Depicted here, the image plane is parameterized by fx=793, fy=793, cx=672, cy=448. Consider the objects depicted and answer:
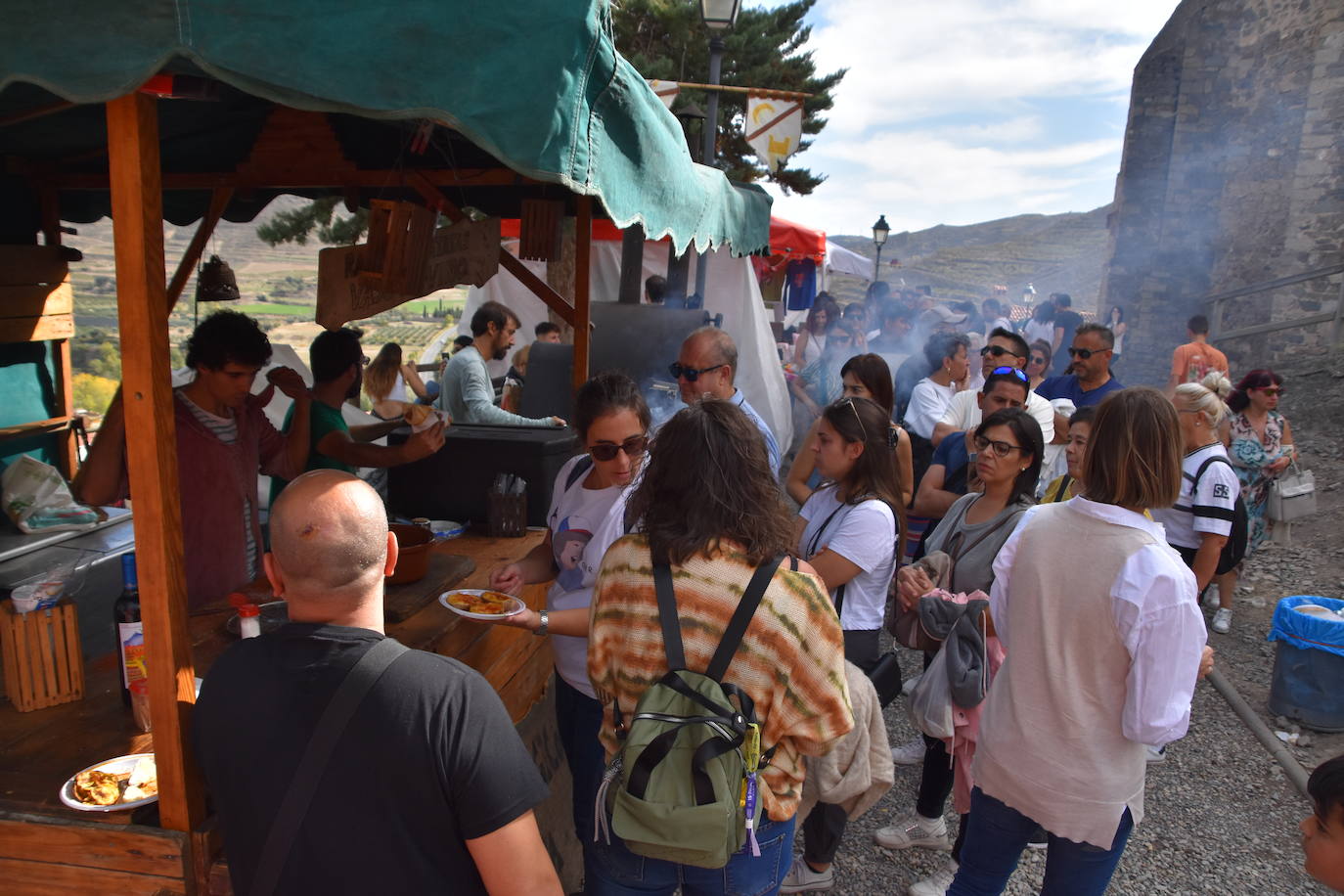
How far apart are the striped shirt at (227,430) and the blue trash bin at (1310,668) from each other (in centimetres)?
533

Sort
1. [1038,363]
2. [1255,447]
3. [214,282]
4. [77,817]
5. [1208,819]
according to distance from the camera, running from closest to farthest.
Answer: [77,817] < [1208,819] < [214,282] < [1255,447] < [1038,363]

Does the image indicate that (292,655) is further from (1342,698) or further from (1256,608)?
(1256,608)

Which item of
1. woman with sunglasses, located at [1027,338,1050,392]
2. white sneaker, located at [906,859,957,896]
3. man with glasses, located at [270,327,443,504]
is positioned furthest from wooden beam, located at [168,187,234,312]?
woman with sunglasses, located at [1027,338,1050,392]

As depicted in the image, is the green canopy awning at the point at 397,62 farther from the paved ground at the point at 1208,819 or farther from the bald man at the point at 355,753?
the paved ground at the point at 1208,819

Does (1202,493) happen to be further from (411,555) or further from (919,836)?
(411,555)

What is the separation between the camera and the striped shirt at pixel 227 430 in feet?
9.21

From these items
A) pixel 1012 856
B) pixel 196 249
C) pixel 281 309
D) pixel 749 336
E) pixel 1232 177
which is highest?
pixel 1232 177

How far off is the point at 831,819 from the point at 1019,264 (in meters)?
49.3

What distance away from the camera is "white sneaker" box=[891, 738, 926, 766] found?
4.05 m

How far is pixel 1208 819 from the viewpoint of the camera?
378cm

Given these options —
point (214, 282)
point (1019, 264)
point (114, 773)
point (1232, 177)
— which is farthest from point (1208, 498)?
point (1019, 264)

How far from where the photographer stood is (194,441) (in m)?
2.80

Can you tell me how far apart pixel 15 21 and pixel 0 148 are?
3.39m

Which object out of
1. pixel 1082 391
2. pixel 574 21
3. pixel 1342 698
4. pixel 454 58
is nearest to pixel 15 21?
pixel 454 58
